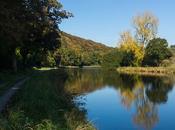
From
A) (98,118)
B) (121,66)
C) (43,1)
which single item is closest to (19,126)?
(98,118)

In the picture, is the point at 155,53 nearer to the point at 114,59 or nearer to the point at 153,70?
the point at 153,70

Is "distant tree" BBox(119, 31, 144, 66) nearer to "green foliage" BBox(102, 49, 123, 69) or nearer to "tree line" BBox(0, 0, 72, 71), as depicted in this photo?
"green foliage" BBox(102, 49, 123, 69)

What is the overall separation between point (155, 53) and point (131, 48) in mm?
9451

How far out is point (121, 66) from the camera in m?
121

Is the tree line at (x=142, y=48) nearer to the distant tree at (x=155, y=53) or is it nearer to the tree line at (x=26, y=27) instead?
the distant tree at (x=155, y=53)

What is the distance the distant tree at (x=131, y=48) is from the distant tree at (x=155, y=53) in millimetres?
4073

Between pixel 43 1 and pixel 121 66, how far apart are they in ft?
264

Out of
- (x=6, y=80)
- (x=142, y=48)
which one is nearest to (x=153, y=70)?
(x=142, y=48)

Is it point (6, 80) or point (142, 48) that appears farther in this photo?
point (142, 48)

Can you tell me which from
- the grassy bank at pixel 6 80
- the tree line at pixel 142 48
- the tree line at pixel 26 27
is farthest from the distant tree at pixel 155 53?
the grassy bank at pixel 6 80

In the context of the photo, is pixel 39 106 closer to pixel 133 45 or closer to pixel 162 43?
pixel 133 45

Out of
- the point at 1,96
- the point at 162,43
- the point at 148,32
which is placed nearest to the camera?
the point at 1,96

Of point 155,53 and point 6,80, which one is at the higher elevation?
point 155,53

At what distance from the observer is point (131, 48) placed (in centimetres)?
9994
